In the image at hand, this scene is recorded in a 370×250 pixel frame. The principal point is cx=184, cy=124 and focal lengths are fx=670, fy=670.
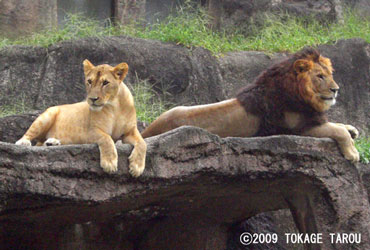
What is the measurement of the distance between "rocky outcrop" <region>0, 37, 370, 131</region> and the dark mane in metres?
1.93

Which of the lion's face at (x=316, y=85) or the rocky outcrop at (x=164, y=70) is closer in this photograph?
the lion's face at (x=316, y=85)

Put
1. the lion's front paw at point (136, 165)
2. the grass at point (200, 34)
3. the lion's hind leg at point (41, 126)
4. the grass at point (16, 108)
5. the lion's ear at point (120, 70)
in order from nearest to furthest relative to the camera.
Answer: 1. the lion's front paw at point (136, 165)
2. the lion's ear at point (120, 70)
3. the lion's hind leg at point (41, 126)
4. the grass at point (16, 108)
5. the grass at point (200, 34)

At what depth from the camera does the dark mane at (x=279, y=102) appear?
5902mm

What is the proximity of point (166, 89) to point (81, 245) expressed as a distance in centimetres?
276

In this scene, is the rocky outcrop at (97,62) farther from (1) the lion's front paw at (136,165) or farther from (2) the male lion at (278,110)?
(1) the lion's front paw at (136,165)

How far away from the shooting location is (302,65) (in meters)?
5.95

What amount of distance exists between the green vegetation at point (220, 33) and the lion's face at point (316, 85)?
283cm

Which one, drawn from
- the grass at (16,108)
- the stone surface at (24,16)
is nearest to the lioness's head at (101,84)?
the grass at (16,108)

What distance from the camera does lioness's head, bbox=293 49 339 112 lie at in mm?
5887

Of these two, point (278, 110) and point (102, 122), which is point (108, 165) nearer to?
point (102, 122)

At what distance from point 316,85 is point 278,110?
0.40 metres

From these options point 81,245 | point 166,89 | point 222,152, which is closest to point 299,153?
point 222,152

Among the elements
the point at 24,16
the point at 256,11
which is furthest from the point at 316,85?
the point at 256,11

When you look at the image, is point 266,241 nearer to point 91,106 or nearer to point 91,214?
point 91,214
